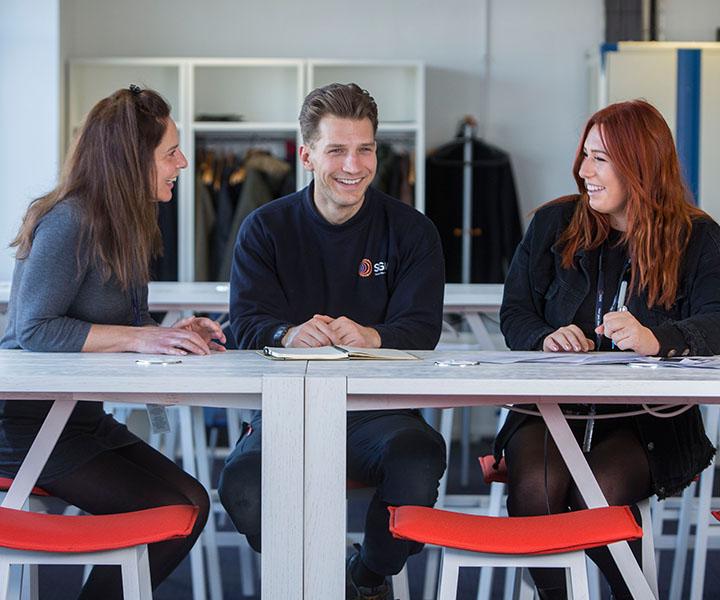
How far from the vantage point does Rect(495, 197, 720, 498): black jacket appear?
7.14ft

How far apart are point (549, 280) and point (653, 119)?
1.38ft

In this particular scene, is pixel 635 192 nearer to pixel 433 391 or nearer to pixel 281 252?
pixel 281 252

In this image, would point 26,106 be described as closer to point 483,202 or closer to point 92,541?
point 483,202

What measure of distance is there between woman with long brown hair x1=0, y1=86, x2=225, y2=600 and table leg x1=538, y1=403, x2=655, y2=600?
0.65m

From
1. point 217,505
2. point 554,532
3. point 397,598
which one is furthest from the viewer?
point 217,505

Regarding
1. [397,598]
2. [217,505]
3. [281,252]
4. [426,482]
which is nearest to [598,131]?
[281,252]

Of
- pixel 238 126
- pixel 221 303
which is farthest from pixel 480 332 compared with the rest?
pixel 238 126

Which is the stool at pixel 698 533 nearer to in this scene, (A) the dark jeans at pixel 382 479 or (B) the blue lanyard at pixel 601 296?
(B) the blue lanyard at pixel 601 296

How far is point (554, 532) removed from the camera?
1.61 m

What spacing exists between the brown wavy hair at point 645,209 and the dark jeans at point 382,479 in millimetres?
592

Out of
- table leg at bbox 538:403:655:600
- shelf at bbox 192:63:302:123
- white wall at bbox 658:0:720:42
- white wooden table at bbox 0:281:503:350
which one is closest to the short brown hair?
table leg at bbox 538:403:655:600

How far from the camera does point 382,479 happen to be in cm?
214

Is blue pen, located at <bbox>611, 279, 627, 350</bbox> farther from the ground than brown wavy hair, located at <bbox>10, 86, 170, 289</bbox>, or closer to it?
closer to it

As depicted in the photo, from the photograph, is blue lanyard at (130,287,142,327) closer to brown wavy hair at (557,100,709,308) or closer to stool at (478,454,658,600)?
stool at (478,454,658,600)
